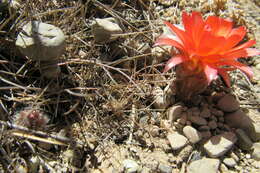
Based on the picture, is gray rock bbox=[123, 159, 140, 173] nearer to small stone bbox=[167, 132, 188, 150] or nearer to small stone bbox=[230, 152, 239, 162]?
small stone bbox=[167, 132, 188, 150]

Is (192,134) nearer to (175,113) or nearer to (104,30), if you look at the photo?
(175,113)

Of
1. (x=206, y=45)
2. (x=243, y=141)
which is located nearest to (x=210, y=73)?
(x=206, y=45)

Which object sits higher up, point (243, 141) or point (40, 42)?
point (40, 42)

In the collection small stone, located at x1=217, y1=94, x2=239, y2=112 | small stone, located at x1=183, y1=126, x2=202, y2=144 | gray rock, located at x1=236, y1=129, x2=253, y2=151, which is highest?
small stone, located at x1=217, y1=94, x2=239, y2=112

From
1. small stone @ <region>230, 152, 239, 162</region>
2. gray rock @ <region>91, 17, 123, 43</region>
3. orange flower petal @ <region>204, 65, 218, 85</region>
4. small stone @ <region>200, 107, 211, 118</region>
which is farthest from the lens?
gray rock @ <region>91, 17, 123, 43</region>

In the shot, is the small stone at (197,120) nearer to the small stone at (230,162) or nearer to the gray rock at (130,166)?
the small stone at (230,162)

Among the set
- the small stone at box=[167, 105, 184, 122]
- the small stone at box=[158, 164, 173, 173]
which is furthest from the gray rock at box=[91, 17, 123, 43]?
the small stone at box=[158, 164, 173, 173]

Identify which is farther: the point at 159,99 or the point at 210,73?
the point at 159,99
